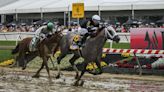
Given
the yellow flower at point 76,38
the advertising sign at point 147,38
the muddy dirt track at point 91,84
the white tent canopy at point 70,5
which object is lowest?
the muddy dirt track at point 91,84

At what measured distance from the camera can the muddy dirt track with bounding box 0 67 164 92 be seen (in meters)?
14.0

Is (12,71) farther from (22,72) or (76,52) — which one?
(76,52)

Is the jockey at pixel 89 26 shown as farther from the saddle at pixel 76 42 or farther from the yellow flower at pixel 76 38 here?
the yellow flower at pixel 76 38

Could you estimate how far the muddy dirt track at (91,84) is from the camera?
45.9 feet

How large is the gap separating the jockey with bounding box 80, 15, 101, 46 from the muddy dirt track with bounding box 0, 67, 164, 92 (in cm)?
171

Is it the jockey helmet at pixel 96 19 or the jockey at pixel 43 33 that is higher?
the jockey helmet at pixel 96 19

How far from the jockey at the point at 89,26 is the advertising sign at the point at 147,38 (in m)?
5.31

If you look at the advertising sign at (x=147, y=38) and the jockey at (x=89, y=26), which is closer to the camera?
the jockey at (x=89, y=26)

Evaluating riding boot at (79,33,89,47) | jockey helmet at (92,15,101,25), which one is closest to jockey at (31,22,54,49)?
riding boot at (79,33,89,47)

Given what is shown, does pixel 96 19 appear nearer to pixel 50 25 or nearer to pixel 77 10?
pixel 50 25

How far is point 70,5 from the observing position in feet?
156

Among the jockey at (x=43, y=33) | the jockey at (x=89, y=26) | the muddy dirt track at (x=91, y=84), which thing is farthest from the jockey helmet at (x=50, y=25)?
the muddy dirt track at (x=91, y=84)

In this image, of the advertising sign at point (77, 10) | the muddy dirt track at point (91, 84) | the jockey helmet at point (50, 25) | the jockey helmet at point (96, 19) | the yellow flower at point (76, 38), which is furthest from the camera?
the advertising sign at point (77, 10)

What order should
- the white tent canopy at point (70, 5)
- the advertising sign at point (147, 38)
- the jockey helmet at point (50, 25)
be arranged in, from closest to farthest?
the jockey helmet at point (50, 25) < the advertising sign at point (147, 38) < the white tent canopy at point (70, 5)
